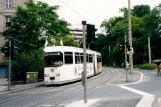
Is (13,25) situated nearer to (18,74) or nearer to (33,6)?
(33,6)

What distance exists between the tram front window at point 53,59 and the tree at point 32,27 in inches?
553

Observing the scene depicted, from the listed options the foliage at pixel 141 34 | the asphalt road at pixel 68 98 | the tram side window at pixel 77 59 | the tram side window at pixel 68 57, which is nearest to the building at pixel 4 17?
the tram side window at pixel 77 59

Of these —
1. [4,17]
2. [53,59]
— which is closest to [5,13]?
[4,17]

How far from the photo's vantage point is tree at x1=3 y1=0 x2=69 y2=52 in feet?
136

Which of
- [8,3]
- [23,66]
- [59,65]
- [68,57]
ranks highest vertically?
[8,3]

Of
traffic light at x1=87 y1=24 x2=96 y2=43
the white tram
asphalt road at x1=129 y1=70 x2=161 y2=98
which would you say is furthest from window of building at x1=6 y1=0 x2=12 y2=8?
traffic light at x1=87 y1=24 x2=96 y2=43

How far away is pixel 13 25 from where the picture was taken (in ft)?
141

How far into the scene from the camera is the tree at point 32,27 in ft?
136

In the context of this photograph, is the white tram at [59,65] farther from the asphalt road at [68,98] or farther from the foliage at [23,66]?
the foliage at [23,66]

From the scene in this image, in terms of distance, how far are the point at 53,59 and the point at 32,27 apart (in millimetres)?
15896

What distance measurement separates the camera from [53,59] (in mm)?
26859

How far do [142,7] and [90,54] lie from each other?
5979 centimetres

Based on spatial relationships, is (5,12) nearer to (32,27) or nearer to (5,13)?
(5,13)

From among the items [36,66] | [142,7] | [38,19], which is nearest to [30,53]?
[36,66]
